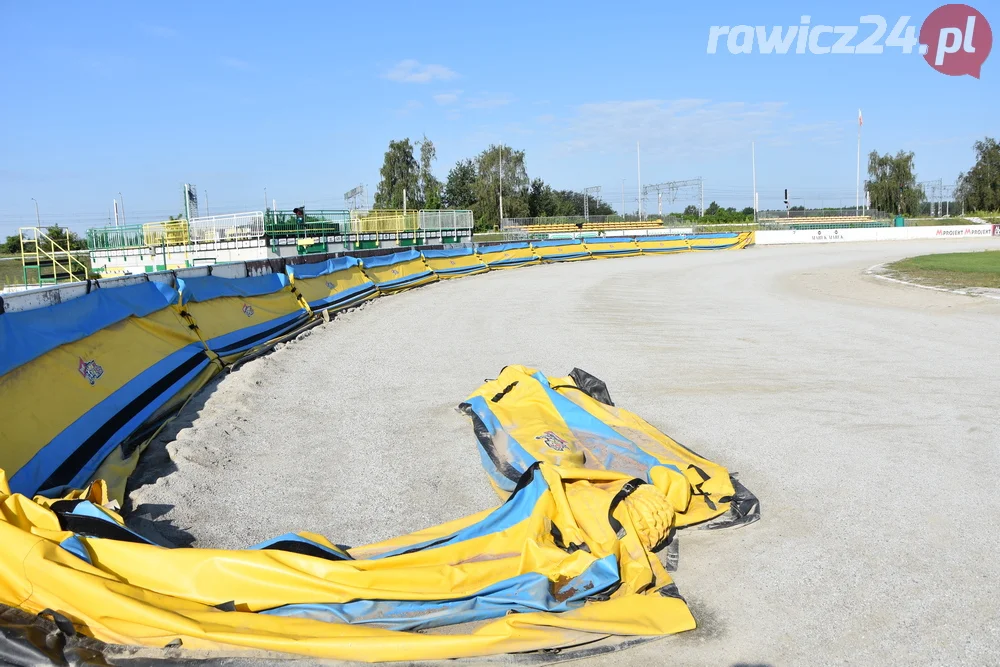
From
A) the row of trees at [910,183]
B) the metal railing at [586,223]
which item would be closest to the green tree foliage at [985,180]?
the row of trees at [910,183]

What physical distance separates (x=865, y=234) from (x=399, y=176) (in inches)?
2055

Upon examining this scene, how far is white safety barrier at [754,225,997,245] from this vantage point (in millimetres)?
50594

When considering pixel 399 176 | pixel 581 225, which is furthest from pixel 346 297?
pixel 399 176

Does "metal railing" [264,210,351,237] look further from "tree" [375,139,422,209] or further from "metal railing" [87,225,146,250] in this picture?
"tree" [375,139,422,209]

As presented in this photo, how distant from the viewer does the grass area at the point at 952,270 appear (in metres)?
19.9

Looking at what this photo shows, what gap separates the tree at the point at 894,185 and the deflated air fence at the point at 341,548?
10449cm

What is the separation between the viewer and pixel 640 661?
327 centimetres

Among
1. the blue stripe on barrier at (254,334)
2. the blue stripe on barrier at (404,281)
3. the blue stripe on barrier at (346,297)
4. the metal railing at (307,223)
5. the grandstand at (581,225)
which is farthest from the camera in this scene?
the grandstand at (581,225)

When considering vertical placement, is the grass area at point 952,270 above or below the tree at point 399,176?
below

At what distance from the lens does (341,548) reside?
4090 millimetres

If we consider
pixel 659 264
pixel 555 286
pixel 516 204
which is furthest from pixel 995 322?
pixel 516 204

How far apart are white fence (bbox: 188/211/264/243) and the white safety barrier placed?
33.8m

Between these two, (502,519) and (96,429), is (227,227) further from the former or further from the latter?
(502,519)

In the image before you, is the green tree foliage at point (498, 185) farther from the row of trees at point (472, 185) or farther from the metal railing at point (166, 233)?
the metal railing at point (166, 233)
